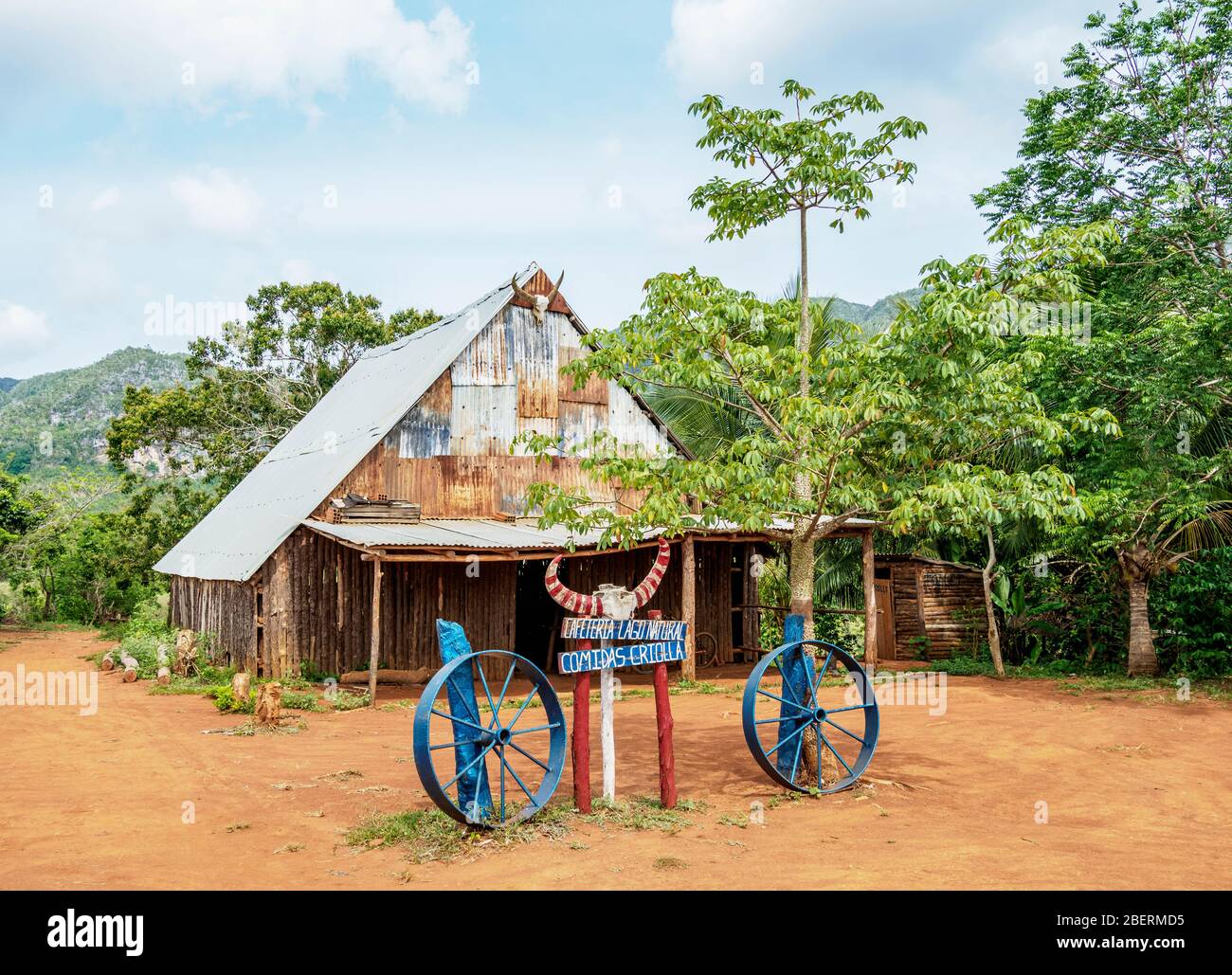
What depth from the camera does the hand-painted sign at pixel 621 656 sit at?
7.45m

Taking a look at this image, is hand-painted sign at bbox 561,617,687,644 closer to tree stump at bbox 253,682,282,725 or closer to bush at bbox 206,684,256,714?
tree stump at bbox 253,682,282,725

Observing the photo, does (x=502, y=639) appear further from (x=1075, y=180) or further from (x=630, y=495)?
(x=1075, y=180)

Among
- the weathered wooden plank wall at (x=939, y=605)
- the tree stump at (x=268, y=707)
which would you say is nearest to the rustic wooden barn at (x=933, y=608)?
the weathered wooden plank wall at (x=939, y=605)

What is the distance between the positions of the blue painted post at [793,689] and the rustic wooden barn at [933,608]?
38.0 ft

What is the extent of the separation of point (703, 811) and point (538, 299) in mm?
12565

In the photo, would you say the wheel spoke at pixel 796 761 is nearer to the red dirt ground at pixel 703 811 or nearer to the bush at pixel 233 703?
the red dirt ground at pixel 703 811

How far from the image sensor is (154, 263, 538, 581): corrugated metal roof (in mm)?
16672

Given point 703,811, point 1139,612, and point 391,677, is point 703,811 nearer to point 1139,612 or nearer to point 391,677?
point 391,677

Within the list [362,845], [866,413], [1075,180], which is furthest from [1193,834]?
[1075,180]

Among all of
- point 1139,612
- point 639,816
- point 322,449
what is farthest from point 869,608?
point 322,449

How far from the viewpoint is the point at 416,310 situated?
30750 mm

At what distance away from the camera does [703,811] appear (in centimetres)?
795

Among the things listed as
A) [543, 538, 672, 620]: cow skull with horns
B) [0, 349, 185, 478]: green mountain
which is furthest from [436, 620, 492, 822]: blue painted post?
[0, 349, 185, 478]: green mountain

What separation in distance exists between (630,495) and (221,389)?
622 inches
